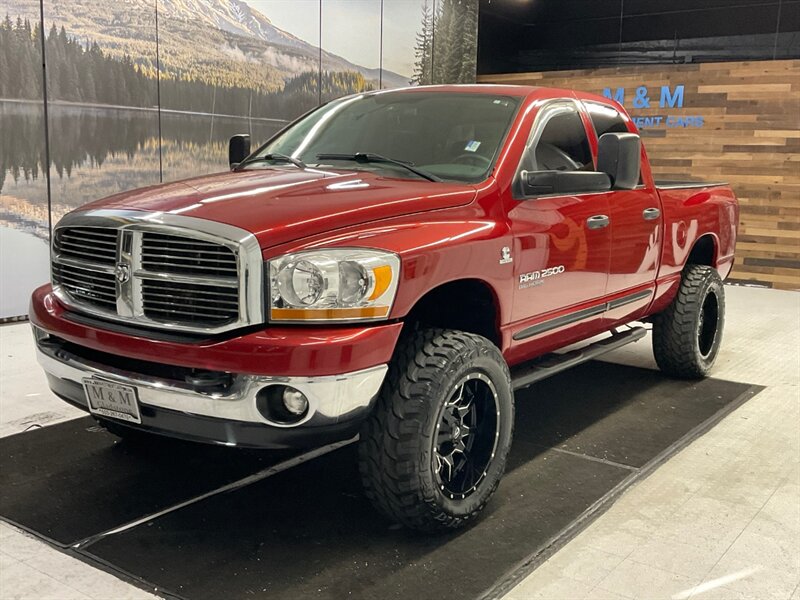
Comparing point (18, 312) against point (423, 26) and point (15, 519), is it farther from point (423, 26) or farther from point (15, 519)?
point (423, 26)

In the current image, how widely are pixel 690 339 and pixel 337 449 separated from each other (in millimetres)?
2409

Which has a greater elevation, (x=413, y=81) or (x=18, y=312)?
(x=413, y=81)

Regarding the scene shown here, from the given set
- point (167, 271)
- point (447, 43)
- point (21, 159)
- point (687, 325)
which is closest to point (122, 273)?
point (167, 271)

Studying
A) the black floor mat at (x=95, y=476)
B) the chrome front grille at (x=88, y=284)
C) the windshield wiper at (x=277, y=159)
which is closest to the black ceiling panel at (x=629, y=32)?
the windshield wiper at (x=277, y=159)

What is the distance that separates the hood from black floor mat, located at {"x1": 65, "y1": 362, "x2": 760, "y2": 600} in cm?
106

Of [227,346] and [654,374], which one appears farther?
[654,374]

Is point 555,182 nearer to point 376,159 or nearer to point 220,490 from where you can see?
point 376,159

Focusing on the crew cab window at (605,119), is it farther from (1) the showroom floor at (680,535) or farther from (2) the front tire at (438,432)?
(2) the front tire at (438,432)

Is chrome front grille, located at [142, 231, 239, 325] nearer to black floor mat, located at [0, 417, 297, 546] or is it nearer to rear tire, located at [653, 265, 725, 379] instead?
black floor mat, located at [0, 417, 297, 546]

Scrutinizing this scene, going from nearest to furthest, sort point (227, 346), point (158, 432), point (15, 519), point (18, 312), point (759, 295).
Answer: point (227, 346), point (158, 432), point (15, 519), point (18, 312), point (759, 295)

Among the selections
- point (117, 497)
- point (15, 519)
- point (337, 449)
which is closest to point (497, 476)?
point (337, 449)

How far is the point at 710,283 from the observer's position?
491 centimetres

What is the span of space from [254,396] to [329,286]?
40 cm

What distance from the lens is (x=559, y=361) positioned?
3.68 m
